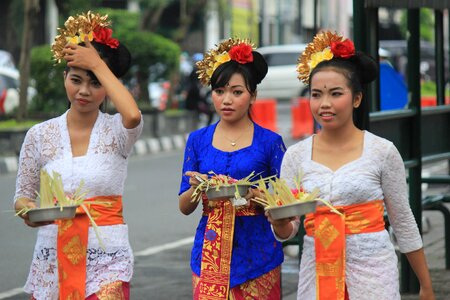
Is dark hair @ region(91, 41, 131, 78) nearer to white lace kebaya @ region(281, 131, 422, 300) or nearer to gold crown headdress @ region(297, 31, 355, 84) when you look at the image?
gold crown headdress @ region(297, 31, 355, 84)

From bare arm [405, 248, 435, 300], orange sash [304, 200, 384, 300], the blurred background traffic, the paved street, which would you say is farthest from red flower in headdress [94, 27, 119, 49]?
the paved street

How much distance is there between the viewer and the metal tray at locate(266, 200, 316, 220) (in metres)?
4.63

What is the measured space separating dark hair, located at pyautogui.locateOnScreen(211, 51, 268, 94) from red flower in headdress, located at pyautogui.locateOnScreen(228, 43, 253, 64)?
2 cm

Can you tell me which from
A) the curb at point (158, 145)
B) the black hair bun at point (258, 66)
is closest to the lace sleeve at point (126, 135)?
the black hair bun at point (258, 66)

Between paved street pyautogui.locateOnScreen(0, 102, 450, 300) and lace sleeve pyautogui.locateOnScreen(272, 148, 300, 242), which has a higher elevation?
lace sleeve pyautogui.locateOnScreen(272, 148, 300, 242)

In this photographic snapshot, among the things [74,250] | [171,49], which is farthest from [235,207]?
[171,49]

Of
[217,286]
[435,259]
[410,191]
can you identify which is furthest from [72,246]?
[435,259]

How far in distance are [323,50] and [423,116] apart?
3772mm

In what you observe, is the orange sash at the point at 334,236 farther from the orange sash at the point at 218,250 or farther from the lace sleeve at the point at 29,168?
the lace sleeve at the point at 29,168

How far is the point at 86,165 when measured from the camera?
5320 mm

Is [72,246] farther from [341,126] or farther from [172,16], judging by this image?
[172,16]

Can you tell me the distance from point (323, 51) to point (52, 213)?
1.24m

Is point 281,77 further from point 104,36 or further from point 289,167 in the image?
point 289,167

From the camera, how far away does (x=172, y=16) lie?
5444 centimetres
